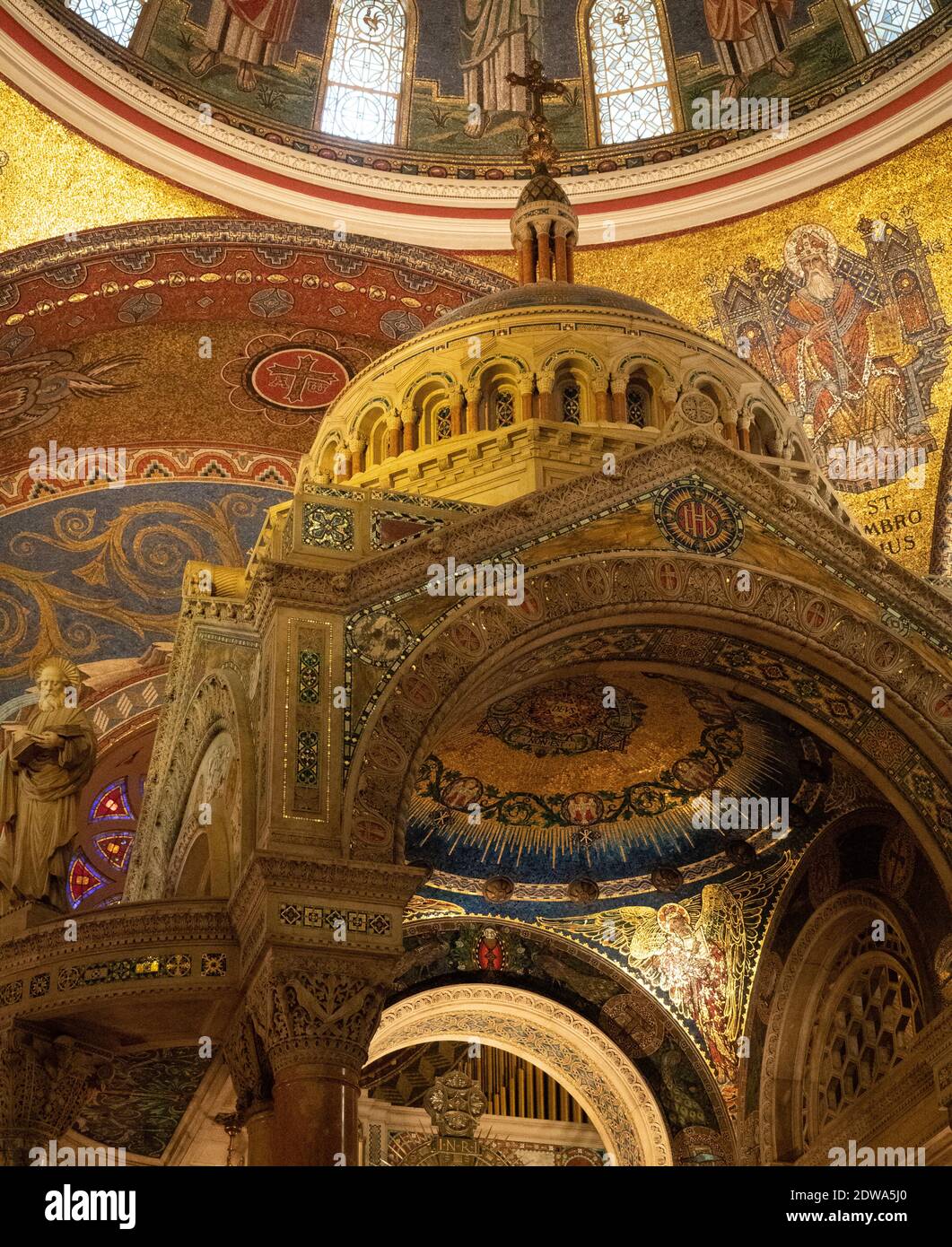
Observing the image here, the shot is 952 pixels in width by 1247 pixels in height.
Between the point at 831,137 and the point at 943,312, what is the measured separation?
2.60 metres

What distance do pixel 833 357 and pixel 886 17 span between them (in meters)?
4.14

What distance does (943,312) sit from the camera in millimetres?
20422

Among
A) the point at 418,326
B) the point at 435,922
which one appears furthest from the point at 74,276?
the point at 435,922

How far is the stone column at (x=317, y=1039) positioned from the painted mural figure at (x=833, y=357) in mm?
11652

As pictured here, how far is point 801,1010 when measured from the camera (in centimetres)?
1453

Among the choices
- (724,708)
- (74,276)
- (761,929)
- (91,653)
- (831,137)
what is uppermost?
(831,137)

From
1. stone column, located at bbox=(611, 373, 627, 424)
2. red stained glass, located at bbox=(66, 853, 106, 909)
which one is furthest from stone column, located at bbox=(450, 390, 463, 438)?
red stained glass, located at bbox=(66, 853, 106, 909)

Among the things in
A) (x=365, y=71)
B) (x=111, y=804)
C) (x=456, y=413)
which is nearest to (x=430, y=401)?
(x=456, y=413)

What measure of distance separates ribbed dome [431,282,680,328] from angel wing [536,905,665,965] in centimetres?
455

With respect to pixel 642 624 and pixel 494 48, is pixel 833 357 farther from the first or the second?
pixel 642 624

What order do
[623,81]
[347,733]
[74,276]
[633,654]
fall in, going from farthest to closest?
[623,81] < [74,276] < [633,654] < [347,733]

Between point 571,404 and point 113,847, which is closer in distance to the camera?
point 571,404
